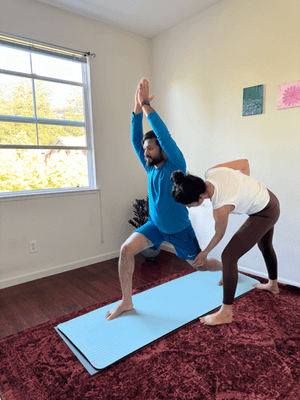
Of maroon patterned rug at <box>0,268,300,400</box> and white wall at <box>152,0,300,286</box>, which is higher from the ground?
white wall at <box>152,0,300,286</box>

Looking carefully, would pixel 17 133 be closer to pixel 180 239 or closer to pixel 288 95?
pixel 180 239

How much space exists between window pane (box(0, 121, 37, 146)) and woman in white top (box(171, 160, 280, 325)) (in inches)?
70.0

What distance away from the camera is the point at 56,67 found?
115 inches

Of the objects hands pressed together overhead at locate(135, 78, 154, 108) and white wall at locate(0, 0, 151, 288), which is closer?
hands pressed together overhead at locate(135, 78, 154, 108)

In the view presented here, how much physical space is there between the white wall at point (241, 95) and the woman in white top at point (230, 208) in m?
0.76

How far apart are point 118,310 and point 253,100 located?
2155 mm

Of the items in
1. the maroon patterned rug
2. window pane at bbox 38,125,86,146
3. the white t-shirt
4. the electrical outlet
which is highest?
window pane at bbox 38,125,86,146

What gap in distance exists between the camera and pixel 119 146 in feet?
11.3

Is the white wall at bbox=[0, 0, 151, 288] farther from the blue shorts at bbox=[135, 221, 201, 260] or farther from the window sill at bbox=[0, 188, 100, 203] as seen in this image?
the blue shorts at bbox=[135, 221, 201, 260]

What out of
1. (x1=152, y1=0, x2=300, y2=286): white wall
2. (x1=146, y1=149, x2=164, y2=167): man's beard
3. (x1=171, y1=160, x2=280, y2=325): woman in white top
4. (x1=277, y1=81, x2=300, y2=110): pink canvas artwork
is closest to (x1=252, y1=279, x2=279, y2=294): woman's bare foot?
(x1=152, y1=0, x2=300, y2=286): white wall

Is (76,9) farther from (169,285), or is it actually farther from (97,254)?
(169,285)

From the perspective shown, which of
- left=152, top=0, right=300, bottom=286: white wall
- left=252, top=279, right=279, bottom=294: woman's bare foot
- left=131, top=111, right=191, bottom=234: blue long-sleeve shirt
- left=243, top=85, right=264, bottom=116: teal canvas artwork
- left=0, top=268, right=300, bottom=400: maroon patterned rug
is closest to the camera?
left=0, top=268, right=300, bottom=400: maroon patterned rug

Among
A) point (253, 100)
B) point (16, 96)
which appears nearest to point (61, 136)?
point (16, 96)

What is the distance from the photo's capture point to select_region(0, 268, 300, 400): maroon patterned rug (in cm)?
137
